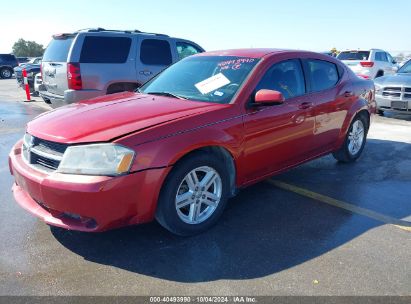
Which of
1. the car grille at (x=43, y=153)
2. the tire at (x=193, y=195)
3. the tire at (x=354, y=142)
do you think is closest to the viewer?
the car grille at (x=43, y=153)

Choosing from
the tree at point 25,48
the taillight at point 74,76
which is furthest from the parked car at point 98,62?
the tree at point 25,48

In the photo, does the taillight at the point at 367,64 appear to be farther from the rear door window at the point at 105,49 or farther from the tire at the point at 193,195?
the tire at the point at 193,195

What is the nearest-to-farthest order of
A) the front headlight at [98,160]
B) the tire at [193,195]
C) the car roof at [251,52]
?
the front headlight at [98,160] < the tire at [193,195] < the car roof at [251,52]

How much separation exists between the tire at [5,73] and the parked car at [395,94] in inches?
1145

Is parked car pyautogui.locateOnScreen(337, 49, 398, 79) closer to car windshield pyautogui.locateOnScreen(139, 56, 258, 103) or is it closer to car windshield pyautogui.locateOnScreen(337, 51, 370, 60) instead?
car windshield pyautogui.locateOnScreen(337, 51, 370, 60)

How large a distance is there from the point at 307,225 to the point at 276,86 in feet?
4.93

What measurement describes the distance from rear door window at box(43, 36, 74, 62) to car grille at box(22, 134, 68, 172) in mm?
4908

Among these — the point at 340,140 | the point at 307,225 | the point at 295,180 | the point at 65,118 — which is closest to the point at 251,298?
the point at 307,225

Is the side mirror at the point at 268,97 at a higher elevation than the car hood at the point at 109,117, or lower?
higher

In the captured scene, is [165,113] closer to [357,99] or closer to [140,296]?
[140,296]

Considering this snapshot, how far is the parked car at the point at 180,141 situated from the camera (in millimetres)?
2963

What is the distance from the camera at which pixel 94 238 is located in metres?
3.48

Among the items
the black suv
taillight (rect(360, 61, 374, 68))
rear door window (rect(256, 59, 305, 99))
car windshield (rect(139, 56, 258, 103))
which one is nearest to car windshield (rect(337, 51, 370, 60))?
taillight (rect(360, 61, 374, 68))

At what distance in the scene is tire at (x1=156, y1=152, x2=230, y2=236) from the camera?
3240 millimetres
